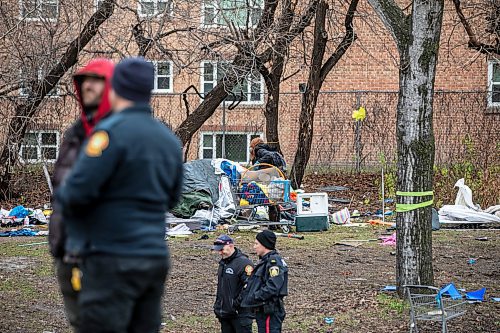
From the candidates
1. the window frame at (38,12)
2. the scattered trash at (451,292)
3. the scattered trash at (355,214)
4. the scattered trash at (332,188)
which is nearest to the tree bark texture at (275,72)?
the scattered trash at (355,214)

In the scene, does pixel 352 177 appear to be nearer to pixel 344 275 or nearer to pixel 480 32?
pixel 480 32

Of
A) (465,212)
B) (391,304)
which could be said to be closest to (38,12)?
(465,212)

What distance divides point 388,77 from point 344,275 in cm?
1821

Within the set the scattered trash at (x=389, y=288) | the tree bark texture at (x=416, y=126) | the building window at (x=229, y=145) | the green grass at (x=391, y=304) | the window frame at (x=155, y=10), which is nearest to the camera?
the green grass at (x=391, y=304)

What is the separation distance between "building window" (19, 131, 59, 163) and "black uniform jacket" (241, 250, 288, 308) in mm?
12944

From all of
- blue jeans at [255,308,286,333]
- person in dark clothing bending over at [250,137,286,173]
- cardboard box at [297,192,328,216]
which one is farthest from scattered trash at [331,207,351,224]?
blue jeans at [255,308,286,333]

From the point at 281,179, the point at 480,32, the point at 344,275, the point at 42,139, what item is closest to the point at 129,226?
the point at 344,275

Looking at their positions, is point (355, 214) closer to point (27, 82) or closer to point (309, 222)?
point (309, 222)

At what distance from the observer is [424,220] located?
10703mm

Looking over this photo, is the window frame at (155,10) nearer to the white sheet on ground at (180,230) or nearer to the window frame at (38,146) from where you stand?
the window frame at (38,146)

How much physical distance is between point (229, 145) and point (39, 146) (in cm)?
759

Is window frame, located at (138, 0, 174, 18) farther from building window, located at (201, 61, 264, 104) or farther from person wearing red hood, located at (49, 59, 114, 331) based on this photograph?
person wearing red hood, located at (49, 59, 114, 331)

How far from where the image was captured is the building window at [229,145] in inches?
1028

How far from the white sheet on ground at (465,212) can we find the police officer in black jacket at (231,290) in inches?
399
